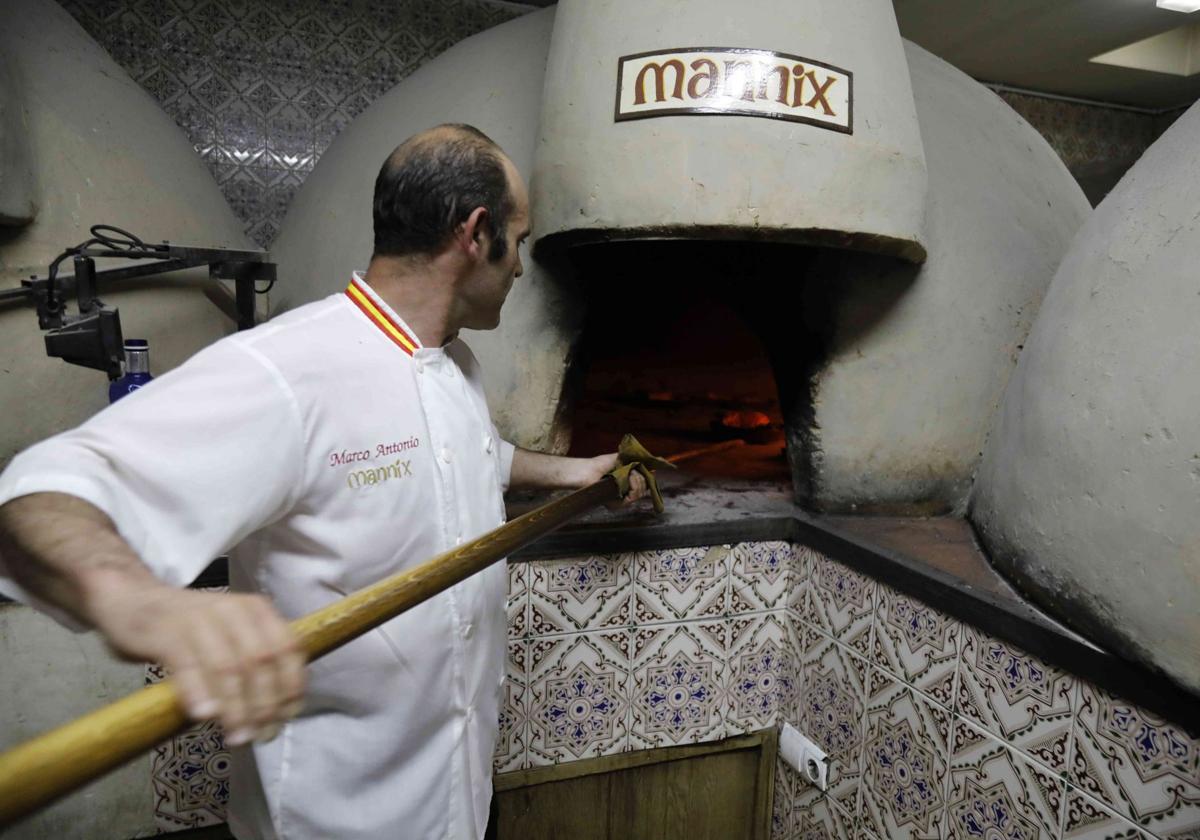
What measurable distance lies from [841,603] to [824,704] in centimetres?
29

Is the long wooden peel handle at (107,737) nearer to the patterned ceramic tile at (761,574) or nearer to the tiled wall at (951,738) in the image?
the tiled wall at (951,738)

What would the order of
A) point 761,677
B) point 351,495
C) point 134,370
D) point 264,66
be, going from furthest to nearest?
point 264,66
point 761,677
point 134,370
point 351,495

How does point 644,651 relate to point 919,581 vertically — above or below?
below

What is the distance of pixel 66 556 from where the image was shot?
2.16ft

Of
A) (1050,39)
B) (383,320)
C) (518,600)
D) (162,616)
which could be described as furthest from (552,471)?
(1050,39)

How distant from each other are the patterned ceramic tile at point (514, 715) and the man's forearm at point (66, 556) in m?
1.21

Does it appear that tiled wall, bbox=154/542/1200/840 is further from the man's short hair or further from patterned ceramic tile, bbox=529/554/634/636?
the man's short hair

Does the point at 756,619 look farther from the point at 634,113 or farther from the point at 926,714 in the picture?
the point at 634,113

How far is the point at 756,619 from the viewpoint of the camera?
206 centimetres

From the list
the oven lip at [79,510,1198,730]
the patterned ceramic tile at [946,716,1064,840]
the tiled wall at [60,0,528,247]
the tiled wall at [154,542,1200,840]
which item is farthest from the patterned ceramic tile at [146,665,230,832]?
the tiled wall at [60,0,528,247]

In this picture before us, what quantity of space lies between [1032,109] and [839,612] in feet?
13.2

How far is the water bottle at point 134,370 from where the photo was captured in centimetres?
175

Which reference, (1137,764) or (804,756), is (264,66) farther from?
(1137,764)

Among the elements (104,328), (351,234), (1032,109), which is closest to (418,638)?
(104,328)
